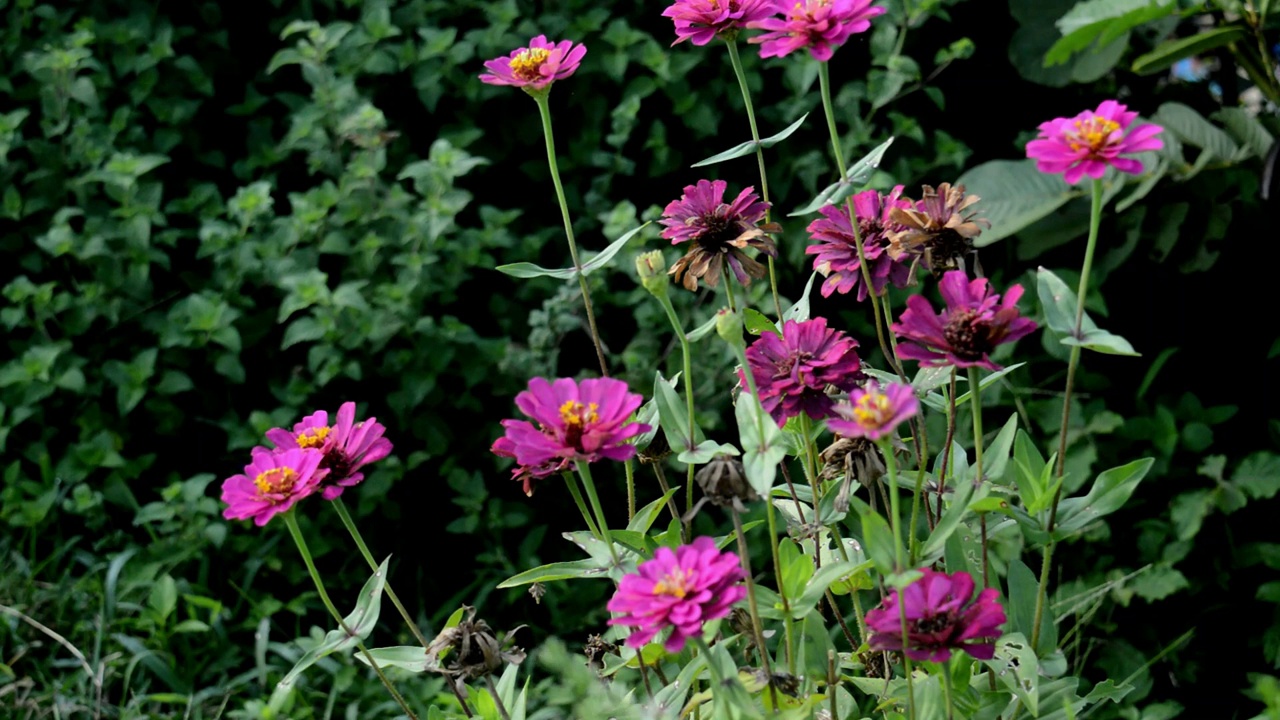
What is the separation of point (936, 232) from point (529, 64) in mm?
347

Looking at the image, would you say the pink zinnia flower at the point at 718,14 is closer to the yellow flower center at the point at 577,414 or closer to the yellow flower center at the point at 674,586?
the yellow flower center at the point at 577,414

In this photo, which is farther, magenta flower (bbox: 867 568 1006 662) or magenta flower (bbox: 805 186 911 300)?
magenta flower (bbox: 805 186 911 300)

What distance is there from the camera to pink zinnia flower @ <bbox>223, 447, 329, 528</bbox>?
0.90 meters

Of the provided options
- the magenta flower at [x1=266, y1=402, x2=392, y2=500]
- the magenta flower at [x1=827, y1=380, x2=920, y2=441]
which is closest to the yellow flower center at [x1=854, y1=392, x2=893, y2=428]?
the magenta flower at [x1=827, y1=380, x2=920, y2=441]

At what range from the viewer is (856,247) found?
1.01 meters

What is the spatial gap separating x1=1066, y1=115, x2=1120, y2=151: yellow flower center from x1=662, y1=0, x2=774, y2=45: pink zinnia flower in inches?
10.4

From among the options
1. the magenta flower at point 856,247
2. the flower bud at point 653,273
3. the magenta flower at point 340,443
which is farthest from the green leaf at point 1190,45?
the magenta flower at point 340,443

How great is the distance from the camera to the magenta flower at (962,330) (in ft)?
2.76

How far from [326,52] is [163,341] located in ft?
1.80

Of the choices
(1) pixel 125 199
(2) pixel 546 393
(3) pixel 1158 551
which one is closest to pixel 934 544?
(2) pixel 546 393

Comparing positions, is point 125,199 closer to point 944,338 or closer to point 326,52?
point 326,52

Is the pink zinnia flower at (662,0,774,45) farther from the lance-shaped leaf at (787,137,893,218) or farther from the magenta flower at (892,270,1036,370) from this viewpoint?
the magenta flower at (892,270,1036,370)

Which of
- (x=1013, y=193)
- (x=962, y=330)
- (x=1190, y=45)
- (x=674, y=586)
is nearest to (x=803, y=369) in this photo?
(x=962, y=330)

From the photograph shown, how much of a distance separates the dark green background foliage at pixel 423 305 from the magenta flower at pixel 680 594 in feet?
3.79
